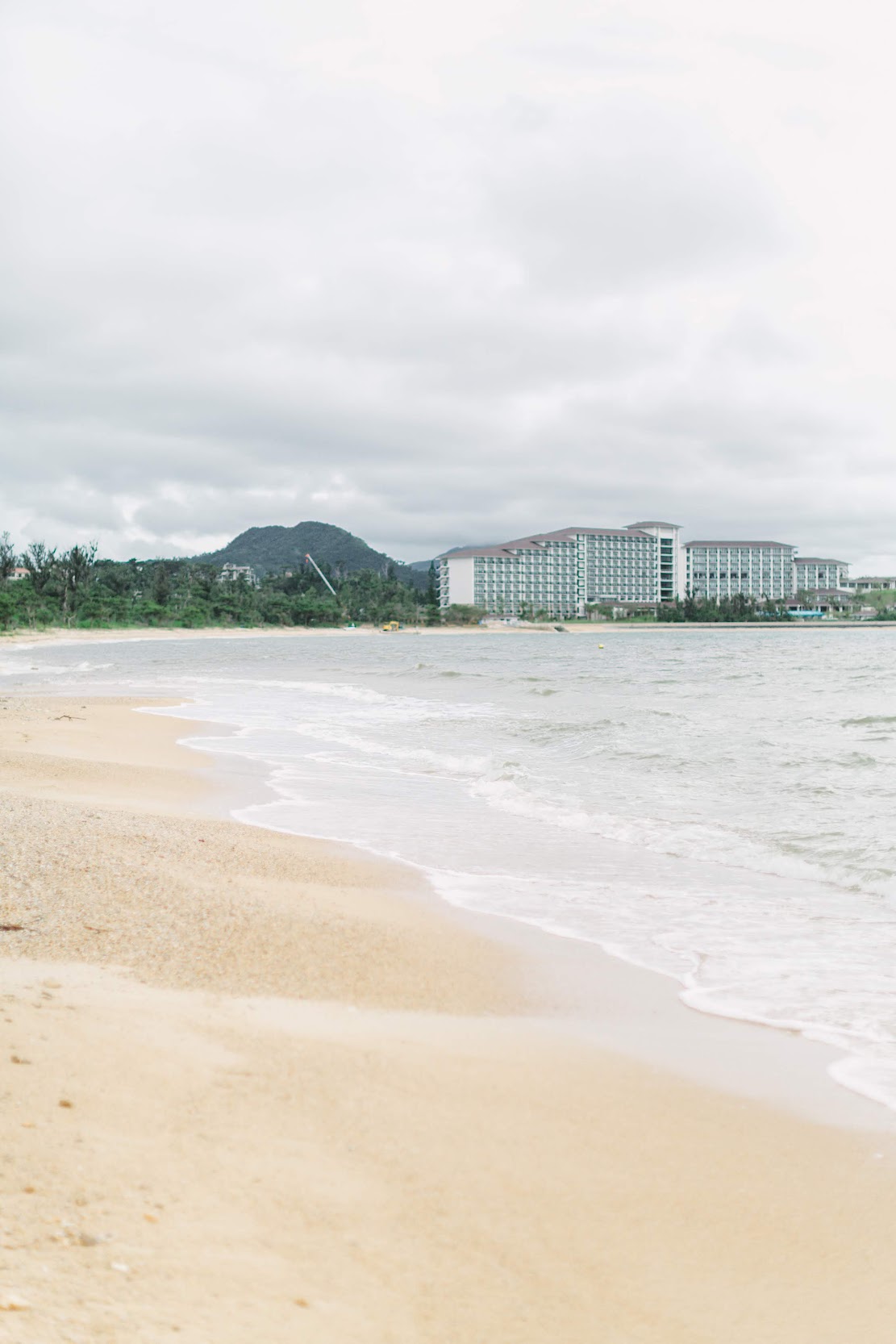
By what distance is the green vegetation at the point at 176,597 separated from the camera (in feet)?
343

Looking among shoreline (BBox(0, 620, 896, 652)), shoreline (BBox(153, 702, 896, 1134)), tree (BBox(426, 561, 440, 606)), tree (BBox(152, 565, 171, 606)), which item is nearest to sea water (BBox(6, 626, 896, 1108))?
shoreline (BBox(153, 702, 896, 1134))

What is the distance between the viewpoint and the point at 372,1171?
2.80 metres

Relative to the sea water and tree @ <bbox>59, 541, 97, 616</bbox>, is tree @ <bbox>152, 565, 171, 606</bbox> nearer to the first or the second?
tree @ <bbox>59, 541, 97, 616</bbox>

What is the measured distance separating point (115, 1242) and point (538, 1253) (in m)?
1.08

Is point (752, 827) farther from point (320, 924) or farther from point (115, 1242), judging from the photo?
point (115, 1242)

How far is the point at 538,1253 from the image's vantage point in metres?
2.52

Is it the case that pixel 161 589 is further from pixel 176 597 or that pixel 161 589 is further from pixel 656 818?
pixel 656 818

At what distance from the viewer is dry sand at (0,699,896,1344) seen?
2223mm

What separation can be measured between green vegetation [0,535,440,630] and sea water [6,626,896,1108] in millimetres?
76772

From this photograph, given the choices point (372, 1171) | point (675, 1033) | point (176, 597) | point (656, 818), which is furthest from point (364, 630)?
point (372, 1171)

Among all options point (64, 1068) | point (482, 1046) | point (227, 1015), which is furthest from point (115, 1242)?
point (482, 1046)

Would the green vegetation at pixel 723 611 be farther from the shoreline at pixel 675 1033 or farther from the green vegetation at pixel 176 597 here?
the shoreline at pixel 675 1033

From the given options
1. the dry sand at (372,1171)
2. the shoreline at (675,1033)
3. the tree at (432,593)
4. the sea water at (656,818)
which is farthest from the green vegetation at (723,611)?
the dry sand at (372,1171)

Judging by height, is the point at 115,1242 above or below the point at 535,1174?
above
